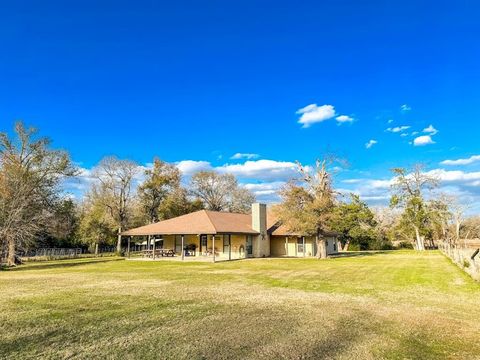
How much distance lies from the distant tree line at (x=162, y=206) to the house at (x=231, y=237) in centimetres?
261

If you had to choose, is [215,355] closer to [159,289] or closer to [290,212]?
[159,289]

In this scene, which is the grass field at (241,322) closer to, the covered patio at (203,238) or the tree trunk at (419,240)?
the covered patio at (203,238)

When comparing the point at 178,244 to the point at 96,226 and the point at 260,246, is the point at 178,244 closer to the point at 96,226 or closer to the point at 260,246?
the point at 260,246

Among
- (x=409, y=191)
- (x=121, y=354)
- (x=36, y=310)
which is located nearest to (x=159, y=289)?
(x=36, y=310)

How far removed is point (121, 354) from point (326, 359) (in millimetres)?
3007

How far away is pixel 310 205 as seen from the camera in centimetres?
3012

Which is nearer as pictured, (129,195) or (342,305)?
(342,305)

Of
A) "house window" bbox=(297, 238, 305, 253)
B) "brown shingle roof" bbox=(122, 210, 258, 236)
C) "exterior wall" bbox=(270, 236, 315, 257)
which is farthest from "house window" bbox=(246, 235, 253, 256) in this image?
"house window" bbox=(297, 238, 305, 253)

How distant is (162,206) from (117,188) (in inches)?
233

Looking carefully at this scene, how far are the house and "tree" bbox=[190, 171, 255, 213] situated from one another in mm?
21039

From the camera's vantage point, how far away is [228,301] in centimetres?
987

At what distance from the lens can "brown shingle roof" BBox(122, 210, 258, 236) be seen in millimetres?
28484

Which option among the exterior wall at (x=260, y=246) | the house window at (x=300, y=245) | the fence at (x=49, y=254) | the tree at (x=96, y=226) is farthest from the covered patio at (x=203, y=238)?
the tree at (x=96, y=226)

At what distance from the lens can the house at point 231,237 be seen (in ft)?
99.7
